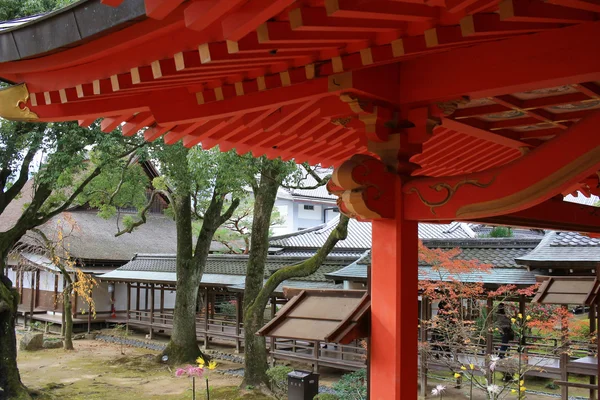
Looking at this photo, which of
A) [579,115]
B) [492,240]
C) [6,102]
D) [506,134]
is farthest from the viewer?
[492,240]

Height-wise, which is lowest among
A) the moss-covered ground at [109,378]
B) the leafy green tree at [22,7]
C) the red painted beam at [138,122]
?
the moss-covered ground at [109,378]

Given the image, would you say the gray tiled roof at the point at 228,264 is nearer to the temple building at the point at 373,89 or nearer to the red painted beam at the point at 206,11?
the temple building at the point at 373,89

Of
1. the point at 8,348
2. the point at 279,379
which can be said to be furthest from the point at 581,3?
the point at 8,348

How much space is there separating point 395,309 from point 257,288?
10.6m

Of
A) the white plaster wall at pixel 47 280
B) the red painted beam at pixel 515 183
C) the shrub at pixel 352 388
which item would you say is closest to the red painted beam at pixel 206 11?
the red painted beam at pixel 515 183

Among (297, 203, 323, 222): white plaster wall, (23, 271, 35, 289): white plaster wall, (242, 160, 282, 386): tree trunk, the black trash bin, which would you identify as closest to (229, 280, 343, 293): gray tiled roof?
(242, 160, 282, 386): tree trunk

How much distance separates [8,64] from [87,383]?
13.0 meters

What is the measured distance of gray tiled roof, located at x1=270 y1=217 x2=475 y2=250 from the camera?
20609mm

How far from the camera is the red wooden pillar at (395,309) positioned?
2322 mm

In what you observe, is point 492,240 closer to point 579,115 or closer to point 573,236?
point 573,236

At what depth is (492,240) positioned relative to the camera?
13.4 metres

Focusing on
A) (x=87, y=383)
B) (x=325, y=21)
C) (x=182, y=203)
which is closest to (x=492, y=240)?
(x=182, y=203)

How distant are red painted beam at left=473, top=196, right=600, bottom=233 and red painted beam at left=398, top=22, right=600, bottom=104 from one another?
688 mm

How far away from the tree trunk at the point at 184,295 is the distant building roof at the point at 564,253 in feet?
29.0
